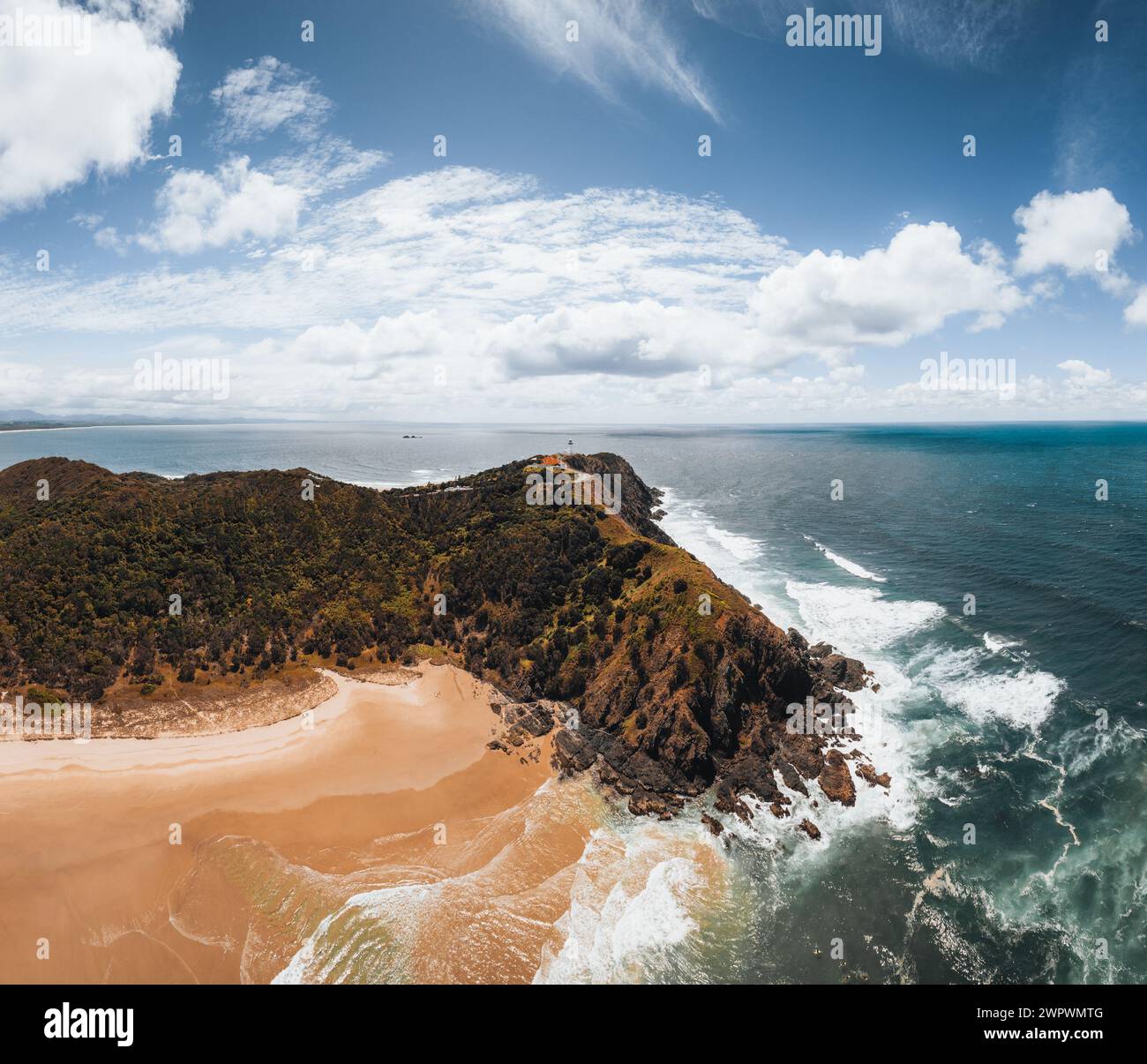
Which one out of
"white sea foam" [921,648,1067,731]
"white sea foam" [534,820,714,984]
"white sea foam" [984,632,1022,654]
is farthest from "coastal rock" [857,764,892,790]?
"white sea foam" [984,632,1022,654]

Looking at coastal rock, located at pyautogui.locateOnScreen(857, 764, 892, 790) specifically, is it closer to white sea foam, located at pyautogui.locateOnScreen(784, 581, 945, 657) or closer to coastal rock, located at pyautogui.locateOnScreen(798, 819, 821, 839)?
coastal rock, located at pyautogui.locateOnScreen(798, 819, 821, 839)

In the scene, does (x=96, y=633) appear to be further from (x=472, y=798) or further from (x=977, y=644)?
(x=977, y=644)

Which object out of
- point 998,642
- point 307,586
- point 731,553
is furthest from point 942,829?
point 307,586

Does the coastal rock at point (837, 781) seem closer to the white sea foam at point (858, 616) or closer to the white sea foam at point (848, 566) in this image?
the white sea foam at point (858, 616)

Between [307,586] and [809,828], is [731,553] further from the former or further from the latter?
[307,586]
